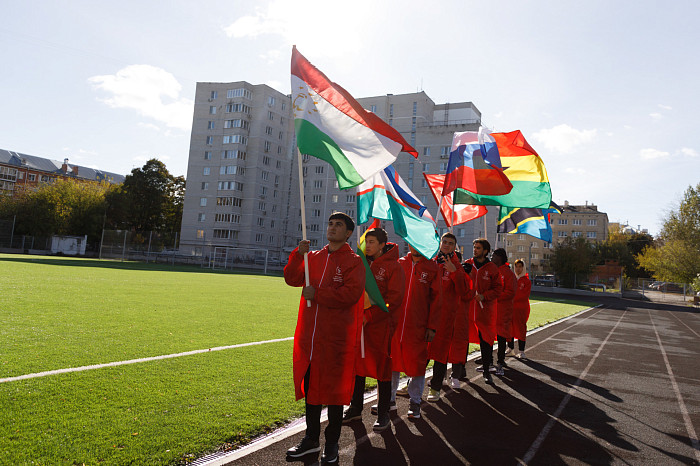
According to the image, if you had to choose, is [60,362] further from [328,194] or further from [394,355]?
[328,194]

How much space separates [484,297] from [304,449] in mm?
4679

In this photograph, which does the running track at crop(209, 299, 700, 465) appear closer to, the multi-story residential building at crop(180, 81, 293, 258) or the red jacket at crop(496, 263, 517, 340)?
the red jacket at crop(496, 263, 517, 340)

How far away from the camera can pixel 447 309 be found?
6.43 metres

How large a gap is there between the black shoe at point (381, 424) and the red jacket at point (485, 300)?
3.23 metres

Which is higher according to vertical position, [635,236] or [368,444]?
[635,236]

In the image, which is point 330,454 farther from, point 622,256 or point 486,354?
point 622,256

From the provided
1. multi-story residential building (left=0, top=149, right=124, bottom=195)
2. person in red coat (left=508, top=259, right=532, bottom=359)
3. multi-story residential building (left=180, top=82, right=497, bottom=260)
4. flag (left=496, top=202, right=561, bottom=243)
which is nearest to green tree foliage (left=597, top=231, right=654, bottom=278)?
multi-story residential building (left=180, top=82, right=497, bottom=260)

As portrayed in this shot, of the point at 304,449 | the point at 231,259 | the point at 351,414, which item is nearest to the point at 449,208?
the point at 351,414

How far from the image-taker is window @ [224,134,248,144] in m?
66.9

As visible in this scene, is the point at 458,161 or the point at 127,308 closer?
the point at 458,161

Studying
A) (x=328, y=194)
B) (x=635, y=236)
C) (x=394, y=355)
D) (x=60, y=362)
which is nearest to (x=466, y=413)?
(x=394, y=355)

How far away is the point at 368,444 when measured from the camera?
14.9 feet

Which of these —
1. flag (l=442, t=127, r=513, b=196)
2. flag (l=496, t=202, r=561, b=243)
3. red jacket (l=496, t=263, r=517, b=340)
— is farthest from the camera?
flag (l=496, t=202, r=561, b=243)

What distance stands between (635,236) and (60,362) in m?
105
